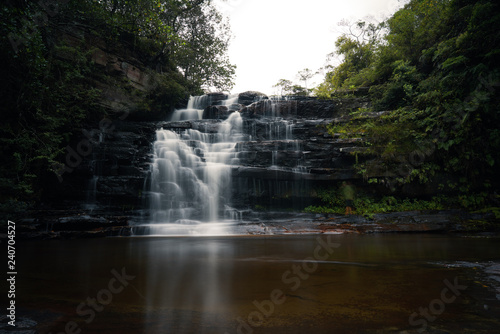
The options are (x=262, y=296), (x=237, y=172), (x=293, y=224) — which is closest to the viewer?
(x=262, y=296)

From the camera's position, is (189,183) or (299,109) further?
(299,109)

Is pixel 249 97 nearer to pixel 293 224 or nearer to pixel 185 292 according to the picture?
pixel 293 224

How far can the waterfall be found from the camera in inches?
345

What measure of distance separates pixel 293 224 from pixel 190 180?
14.5 ft

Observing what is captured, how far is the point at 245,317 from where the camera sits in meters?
1.52

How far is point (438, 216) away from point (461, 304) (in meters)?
7.75

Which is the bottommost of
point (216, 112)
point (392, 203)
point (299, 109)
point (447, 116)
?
point (392, 203)

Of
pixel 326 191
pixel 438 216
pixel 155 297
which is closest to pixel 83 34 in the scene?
pixel 326 191

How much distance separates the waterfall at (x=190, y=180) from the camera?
8766mm

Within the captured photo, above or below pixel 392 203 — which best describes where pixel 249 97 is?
above

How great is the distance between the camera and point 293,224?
25.6 feet

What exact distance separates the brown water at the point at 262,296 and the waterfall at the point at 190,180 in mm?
5466

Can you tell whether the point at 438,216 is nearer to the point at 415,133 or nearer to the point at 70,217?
the point at 415,133

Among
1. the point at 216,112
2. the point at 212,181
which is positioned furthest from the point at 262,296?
the point at 216,112
